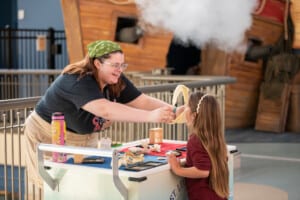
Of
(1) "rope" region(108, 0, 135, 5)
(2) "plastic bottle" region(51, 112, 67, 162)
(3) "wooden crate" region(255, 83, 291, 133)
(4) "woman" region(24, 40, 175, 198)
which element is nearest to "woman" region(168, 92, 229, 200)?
(4) "woman" region(24, 40, 175, 198)

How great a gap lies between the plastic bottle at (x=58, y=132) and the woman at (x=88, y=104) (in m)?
0.15

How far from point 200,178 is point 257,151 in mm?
5680

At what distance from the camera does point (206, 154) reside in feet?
12.3

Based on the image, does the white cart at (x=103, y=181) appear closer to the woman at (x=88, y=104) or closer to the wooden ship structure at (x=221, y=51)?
the woman at (x=88, y=104)

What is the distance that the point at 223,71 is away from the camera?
11055 mm

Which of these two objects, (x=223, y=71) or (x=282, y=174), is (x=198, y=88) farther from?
(x=223, y=71)

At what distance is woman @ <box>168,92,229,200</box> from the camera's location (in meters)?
3.73

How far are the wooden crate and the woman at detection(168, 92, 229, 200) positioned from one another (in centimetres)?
752

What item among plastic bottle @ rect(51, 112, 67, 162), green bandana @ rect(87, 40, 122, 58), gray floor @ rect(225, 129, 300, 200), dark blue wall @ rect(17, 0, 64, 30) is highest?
dark blue wall @ rect(17, 0, 64, 30)

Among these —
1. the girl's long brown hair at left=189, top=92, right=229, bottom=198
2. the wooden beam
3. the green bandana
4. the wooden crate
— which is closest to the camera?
the girl's long brown hair at left=189, top=92, right=229, bottom=198

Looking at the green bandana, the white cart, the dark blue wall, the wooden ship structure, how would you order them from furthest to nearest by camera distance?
the dark blue wall < the wooden ship structure < the green bandana < the white cart

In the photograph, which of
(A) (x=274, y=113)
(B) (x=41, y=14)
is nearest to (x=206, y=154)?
(A) (x=274, y=113)

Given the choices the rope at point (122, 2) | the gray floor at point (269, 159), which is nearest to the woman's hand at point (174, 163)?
the gray floor at point (269, 159)

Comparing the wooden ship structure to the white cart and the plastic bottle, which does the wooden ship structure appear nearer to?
the plastic bottle
